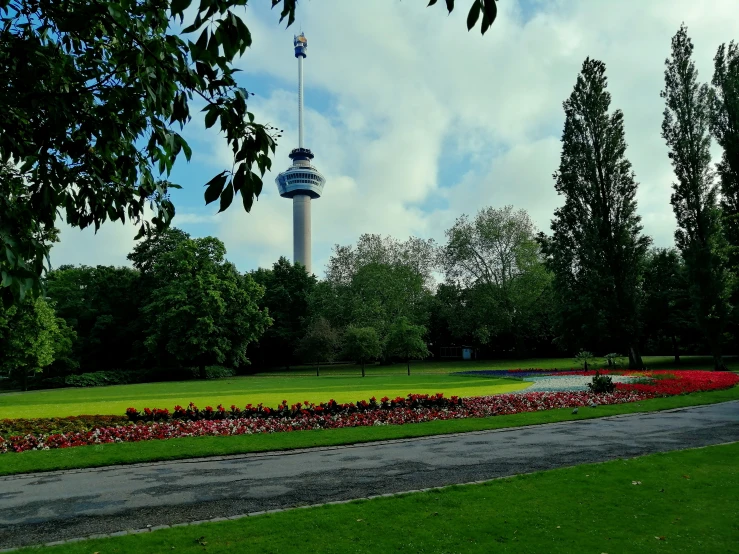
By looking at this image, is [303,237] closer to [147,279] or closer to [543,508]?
[147,279]

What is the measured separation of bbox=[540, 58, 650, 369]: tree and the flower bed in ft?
64.9

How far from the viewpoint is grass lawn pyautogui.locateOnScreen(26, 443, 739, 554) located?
5.77 m

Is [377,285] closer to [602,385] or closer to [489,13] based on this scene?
[602,385]

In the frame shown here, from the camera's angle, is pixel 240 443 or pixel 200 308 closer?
pixel 240 443

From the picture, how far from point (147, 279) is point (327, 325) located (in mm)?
22065

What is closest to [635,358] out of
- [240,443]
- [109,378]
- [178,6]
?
[240,443]

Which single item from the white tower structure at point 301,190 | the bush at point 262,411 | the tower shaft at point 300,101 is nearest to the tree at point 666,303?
the bush at point 262,411

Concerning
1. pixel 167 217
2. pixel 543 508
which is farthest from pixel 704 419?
pixel 167 217

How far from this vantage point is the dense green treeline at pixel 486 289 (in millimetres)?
38562

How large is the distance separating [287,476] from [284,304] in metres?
64.0

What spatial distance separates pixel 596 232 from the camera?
40.8m

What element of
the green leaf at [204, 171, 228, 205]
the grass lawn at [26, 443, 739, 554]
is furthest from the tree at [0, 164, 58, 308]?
the grass lawn at [26, 443, 739, 554]

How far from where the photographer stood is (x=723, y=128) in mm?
37281

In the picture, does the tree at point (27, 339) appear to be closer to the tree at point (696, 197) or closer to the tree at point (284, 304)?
the tree at point (284, 304)
